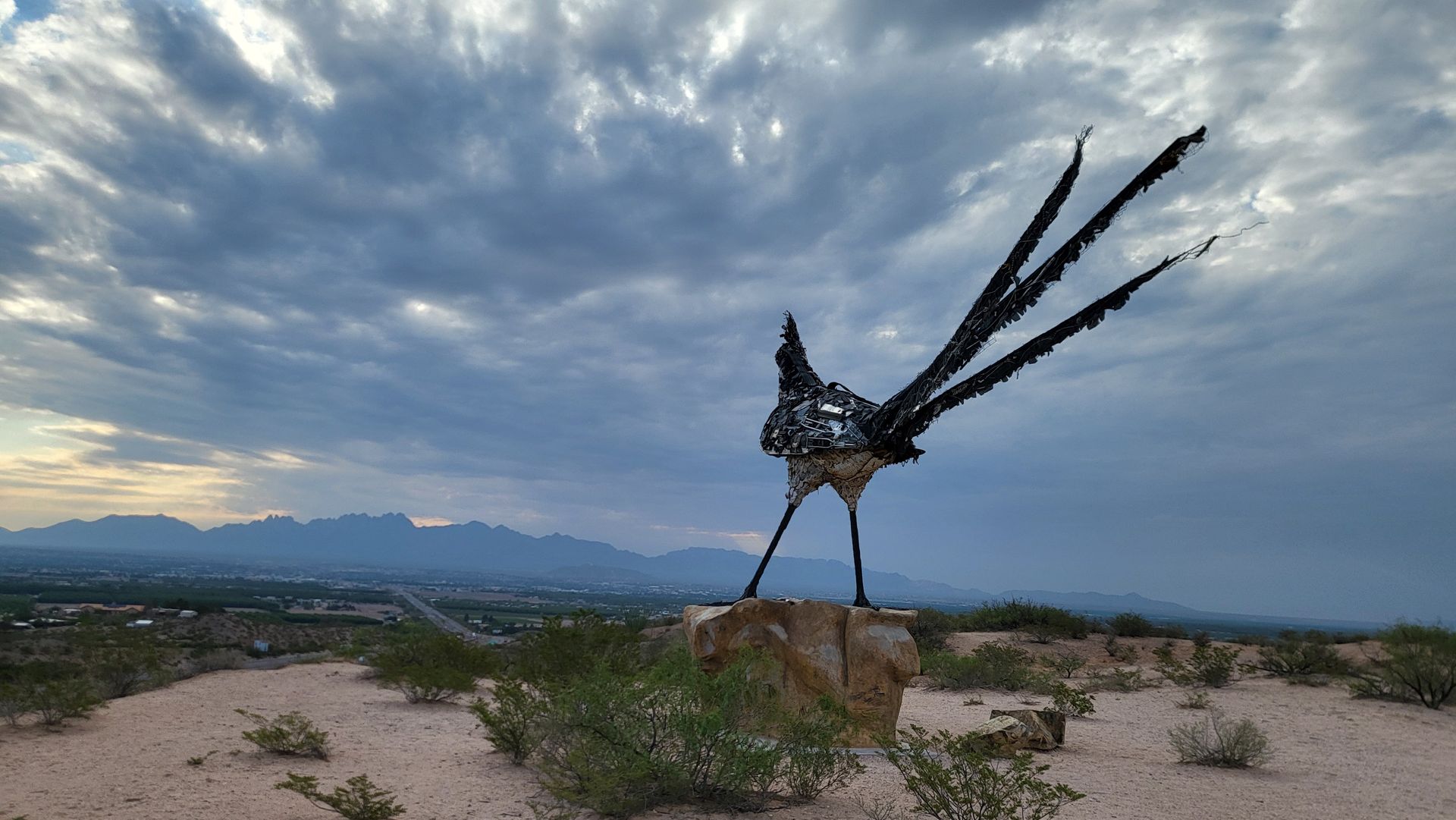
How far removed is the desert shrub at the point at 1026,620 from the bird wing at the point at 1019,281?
20.9 meters

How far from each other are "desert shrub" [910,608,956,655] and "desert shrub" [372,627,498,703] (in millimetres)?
11652

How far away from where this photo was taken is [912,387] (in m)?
7.19

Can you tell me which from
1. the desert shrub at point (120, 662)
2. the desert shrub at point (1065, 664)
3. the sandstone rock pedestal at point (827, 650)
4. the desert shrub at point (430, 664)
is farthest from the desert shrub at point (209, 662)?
the desert shrub at point (1065, 664)

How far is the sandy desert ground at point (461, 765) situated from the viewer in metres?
6.30

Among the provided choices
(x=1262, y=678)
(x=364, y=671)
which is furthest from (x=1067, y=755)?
(x=364, y=671)

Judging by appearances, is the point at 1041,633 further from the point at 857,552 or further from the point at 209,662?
the point at 209,662

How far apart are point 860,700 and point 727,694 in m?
2.61

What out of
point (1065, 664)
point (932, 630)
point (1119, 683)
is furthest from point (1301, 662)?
point (932, 630)

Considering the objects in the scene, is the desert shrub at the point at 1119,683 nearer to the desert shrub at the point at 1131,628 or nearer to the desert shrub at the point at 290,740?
the desert shrub at the point at 1131,628

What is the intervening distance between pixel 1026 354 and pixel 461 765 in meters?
7.14

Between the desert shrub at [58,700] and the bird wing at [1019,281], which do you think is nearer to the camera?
the bird wing at [1019,281]

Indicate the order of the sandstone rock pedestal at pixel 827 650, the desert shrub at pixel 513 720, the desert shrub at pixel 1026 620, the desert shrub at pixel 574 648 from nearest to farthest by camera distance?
the desert shrub at pixel 513 720 < the sandstone rock pedestal at pixel 827 650 < the desert shrub at pixel 574 648 < the desert shrub at pixel 1026 620

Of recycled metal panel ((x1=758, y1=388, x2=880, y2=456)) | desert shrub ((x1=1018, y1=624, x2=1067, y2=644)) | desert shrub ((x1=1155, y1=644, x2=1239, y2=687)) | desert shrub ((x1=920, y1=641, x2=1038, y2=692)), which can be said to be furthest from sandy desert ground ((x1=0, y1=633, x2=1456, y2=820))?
desert shrub ((x1=1018, y1=624, x2=1067, y2=644))

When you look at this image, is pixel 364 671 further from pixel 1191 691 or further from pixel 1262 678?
pixel 1262 678
